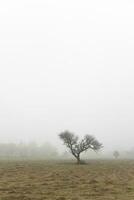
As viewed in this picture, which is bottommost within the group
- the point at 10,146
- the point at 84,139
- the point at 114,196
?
the point at 114,196

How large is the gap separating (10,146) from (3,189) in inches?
5528

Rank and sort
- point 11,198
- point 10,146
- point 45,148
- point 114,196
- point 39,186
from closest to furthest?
point 11,198 → point 114,196 → point 39,186 → point 10,146 → point 45,148

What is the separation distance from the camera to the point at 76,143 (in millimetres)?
82938

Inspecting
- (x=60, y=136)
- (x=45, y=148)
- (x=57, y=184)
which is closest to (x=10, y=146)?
(x=45, y=148)

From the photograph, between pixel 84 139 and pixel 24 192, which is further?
pixel 84 139

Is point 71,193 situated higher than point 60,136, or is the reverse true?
point 60,136

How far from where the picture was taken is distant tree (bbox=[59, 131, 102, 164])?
268ft

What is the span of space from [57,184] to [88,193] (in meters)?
6.99

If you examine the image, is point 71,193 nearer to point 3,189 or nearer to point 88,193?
point 88,193

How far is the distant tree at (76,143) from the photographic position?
8181cm

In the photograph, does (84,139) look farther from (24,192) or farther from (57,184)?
(24,192)

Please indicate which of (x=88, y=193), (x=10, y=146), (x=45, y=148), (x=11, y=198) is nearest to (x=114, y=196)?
(x=88, y=193)

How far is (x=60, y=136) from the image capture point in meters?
84.9

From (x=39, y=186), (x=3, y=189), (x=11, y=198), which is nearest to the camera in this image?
(x=11, y=198)
